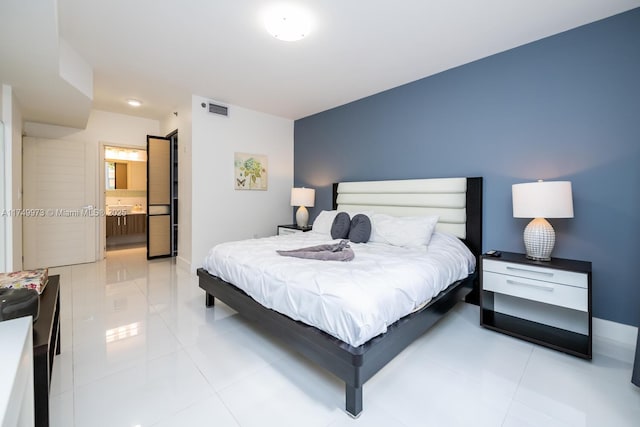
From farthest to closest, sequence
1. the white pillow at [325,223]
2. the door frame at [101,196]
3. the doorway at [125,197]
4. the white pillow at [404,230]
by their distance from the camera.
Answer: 1. the doorway at [125,197]
2. the door frame at [101,196]
3. the white pillow at [325,223]
4. the white pillow at [404,230]

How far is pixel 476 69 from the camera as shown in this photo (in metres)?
3.04

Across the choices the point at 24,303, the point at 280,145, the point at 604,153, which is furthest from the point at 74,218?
the point at 604,153

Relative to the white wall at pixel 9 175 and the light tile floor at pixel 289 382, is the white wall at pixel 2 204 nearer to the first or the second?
the white wall at pixel 9 175

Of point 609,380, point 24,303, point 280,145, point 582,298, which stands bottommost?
point 609,380

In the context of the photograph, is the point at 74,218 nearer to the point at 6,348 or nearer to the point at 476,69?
the point at 6,348

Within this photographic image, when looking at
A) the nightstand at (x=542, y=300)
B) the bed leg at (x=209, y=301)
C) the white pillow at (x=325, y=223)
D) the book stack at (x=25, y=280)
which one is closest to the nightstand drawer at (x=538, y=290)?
the nightstand at (x=542, y=300)

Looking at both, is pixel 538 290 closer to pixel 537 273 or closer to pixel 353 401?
pixel 537 273

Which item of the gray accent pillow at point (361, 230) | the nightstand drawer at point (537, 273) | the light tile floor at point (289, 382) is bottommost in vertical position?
the light tile floor at point (289, 382)

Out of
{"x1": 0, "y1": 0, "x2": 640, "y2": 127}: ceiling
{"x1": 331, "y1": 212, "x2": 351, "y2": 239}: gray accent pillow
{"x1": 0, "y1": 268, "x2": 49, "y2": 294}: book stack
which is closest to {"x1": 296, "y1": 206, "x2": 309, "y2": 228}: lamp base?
{"x1": 331, "y1": 212, "x2": 351, "y2": 239}: gray accent pillow

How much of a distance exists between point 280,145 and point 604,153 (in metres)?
4.27

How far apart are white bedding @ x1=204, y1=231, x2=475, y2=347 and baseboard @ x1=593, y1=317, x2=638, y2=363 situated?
1.04 meters

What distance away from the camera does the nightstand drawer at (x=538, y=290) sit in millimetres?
2121

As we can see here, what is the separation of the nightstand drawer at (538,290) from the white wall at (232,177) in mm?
3550

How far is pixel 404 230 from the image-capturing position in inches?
118
